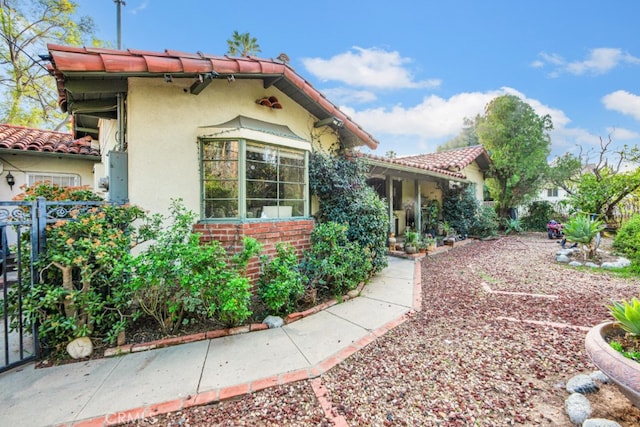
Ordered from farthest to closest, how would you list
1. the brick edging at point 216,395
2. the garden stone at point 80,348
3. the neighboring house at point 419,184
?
the neighboring house at point 419,184 → the garden stone at point 80,348 → the brick edging at point 216,395

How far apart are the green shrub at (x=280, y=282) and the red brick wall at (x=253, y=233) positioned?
754mm

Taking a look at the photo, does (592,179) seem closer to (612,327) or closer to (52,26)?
(612,327)

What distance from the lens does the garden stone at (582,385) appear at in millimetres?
2594

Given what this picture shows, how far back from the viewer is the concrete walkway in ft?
8.23

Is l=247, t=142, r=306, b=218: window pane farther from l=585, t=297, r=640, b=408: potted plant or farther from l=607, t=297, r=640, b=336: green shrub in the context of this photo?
l=607, t=297, r=640, b=336: green shrub

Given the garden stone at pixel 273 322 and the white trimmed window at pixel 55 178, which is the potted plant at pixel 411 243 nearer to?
the garden stone at pixel 273 322

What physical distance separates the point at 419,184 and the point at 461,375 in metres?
9.94

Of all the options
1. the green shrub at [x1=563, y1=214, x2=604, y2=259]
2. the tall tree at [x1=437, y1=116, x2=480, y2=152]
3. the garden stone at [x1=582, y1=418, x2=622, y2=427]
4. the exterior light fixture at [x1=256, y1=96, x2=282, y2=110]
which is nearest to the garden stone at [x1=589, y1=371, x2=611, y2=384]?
the garden stone at [x1=582, y1=418, x2=622, y2=427]

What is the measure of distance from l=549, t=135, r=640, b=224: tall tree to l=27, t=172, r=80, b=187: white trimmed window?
782 inches

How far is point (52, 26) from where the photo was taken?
15062mm

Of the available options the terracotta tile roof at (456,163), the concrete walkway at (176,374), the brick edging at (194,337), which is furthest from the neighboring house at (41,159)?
the terracotta tile roof at (456,163)

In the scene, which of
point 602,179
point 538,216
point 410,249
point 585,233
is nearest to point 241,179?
point 410,249

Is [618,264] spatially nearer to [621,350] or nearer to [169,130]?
[621,350]

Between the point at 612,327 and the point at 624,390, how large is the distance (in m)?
0.96
